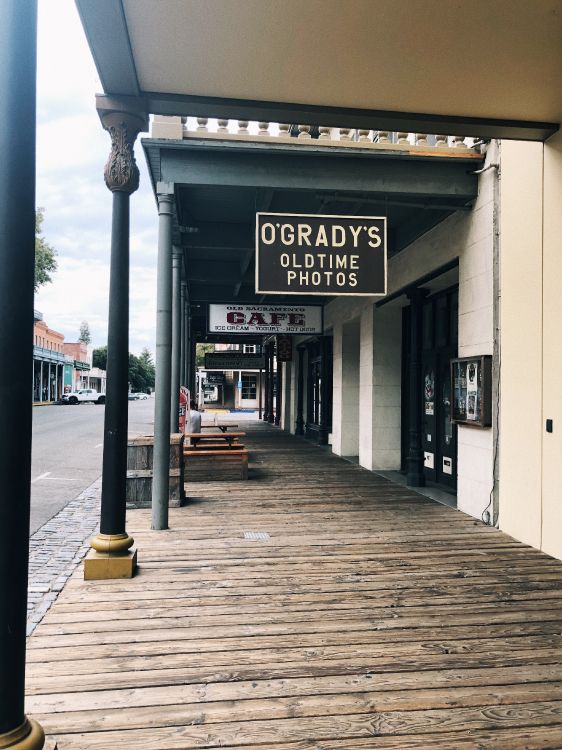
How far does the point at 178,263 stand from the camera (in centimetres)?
987

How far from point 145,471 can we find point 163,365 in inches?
67.9

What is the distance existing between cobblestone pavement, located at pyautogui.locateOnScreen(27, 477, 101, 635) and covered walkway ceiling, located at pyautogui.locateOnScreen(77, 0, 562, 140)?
396cm

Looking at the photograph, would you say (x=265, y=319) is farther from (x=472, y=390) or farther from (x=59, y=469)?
(x=472, y=390)

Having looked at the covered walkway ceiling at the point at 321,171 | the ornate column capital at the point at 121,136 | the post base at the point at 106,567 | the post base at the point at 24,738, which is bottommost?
the post base at the point at 106,567

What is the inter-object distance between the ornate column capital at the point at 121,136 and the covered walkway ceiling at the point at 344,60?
0.40 feet

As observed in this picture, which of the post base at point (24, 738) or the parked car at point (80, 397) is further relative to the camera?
the parked car at point (80, 397)

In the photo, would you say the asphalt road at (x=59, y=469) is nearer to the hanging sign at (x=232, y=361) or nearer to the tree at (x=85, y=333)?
the hanging sign at (x=232, y=361)

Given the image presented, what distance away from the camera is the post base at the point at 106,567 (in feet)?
15.1

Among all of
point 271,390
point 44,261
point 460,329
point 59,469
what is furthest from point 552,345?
point 44,261

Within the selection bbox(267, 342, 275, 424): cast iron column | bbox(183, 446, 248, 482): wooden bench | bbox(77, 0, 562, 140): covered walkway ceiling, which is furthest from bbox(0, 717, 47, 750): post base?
bbox(267, 342, 275, 424): cast iron column

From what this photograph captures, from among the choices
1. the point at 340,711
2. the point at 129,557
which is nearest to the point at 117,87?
the point at 129,557

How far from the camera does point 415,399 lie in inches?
368

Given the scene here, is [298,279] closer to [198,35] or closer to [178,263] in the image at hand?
[198,35]

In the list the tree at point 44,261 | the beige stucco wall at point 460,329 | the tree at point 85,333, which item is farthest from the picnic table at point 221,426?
the tree at point 85,333
